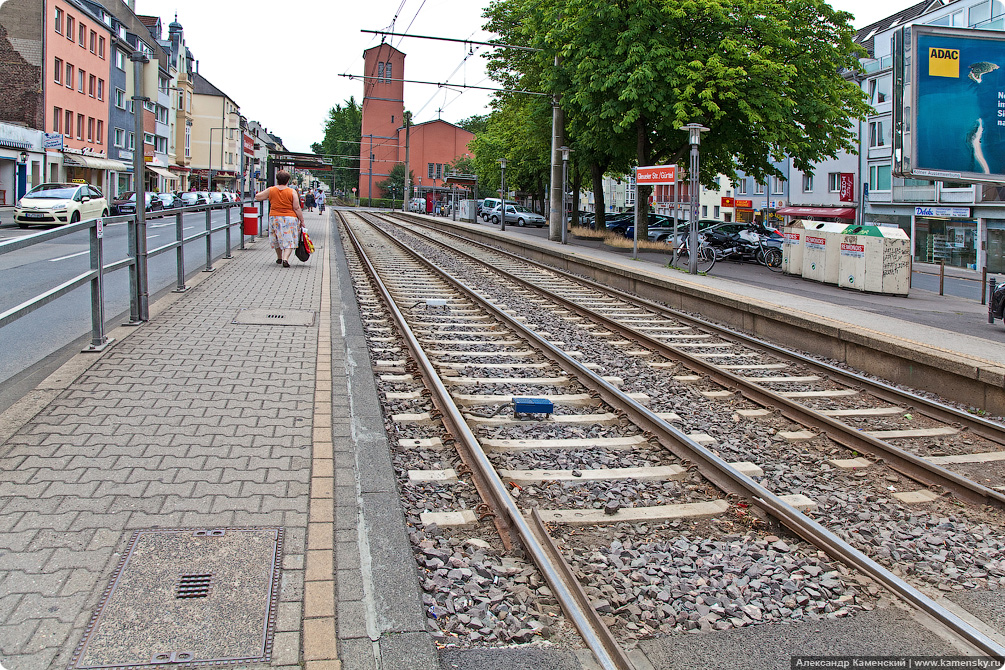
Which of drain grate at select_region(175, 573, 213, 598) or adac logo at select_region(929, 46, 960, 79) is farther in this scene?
adac logo at select_region(929, 46, 960, 79)

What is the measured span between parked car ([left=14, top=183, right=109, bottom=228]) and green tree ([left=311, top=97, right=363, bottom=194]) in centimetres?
9183

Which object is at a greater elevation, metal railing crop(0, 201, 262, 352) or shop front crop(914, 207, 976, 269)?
shop front crop(914, 207, 976, 269)

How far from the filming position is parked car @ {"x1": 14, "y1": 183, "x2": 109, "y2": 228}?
29109 mm

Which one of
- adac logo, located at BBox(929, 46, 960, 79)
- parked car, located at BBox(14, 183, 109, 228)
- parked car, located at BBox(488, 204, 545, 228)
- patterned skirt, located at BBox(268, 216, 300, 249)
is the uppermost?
parked car, located at BBox(488, 204, 545, 228)

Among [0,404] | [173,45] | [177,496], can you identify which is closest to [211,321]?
[0,404]

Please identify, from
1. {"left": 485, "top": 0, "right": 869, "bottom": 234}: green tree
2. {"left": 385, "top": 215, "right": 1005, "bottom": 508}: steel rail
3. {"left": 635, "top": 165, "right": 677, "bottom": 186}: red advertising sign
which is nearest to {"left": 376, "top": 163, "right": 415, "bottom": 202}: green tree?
{"left": 485, "top": 0, "right": 869, "bottom": 234}: green tree

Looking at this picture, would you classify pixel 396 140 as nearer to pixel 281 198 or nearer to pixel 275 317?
pixel 281 198

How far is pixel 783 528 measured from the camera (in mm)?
4656

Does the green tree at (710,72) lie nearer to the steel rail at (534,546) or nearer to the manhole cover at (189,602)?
the steel rail at (534,546)

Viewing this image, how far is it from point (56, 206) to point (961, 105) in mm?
27344

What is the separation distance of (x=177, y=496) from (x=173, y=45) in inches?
3601

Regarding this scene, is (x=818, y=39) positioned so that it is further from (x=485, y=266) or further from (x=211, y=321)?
(x=211, y=321)

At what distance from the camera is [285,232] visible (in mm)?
17016

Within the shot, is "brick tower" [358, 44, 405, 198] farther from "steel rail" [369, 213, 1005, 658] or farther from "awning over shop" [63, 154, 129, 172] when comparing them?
"steel rail" [369, 213, 1005, 658]
